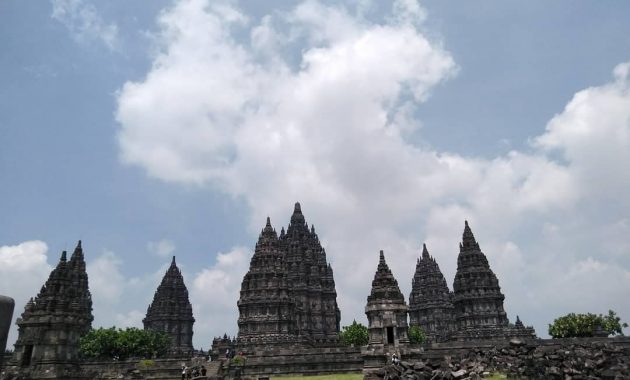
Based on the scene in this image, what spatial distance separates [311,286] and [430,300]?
93.6 ft

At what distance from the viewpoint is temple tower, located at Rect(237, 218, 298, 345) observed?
7388 cm

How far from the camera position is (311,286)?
305 feet

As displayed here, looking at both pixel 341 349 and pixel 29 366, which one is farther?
pixel 341 349

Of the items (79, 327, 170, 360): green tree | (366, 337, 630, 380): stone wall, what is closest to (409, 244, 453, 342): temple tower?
(79, 327, 170, 360): green tree

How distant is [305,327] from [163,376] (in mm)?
46085

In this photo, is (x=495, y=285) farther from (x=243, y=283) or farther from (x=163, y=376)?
(x=163, y=376)

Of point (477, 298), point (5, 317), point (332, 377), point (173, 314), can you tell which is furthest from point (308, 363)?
point (173, 314)

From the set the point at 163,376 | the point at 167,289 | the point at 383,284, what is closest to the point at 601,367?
the point at 383,284

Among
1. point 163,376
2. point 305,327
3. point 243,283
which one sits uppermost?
point 243,283

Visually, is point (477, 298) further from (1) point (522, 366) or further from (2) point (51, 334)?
(2) point (51, 334)

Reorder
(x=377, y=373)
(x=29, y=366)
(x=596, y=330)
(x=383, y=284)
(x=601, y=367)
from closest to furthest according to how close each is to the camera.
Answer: (x=601, y=367) → (x=377, y=373) → (x=29, y=366) → (x=383, y=284) → (x=596, y=330)

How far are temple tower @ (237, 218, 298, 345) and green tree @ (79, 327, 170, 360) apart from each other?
13892 millimetres

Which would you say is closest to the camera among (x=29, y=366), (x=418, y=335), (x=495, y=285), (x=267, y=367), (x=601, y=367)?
(x=601, y=367)

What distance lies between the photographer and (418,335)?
84.3m
